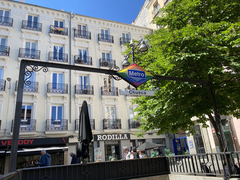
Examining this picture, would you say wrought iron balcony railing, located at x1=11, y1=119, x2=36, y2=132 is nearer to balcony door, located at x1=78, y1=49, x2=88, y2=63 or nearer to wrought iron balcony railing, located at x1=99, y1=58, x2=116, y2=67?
balcony door, located at x1=78, y1=49, x2=88, y2=63

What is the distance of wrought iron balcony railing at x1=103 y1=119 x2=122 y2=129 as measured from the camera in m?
20.5

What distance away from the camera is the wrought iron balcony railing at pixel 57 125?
59.3 ft

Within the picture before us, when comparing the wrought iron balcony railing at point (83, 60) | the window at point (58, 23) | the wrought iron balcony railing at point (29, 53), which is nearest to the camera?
the wrought iron balcony railing at point (29, 53)

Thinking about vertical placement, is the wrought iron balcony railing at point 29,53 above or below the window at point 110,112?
above

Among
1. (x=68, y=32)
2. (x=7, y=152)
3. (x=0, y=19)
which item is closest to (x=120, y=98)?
(x=68, y=32)

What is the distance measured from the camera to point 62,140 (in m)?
17.7

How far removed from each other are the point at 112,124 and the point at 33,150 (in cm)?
826

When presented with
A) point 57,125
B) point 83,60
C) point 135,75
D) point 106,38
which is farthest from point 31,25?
point 135,75

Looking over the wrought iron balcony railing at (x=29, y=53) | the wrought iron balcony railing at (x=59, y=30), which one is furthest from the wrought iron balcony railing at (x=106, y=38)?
the wrought iron balcony railing at (x=29, y=53)

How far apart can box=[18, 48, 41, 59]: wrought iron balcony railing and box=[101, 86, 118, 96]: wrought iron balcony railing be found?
7537 millimetres

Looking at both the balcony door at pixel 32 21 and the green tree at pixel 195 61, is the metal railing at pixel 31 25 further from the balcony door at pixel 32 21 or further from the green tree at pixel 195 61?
the green tree at pixel 195 61

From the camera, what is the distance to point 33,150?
49.7 ft

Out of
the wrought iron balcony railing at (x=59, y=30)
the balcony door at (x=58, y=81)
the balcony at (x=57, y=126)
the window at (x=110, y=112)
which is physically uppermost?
the wrought iron balcony railing at (x=59, y=30)

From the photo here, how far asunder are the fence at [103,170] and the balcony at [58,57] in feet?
51.4
